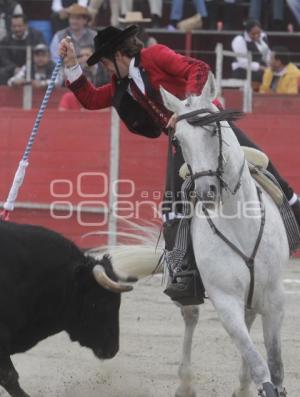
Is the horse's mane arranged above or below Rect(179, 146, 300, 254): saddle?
above

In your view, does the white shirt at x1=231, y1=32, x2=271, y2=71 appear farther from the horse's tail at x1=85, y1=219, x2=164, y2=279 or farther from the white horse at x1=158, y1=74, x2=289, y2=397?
the white horse at x1=158, y1=74, x2=289, y2=397

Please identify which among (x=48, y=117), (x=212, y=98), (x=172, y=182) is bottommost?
(x=48, y=117)

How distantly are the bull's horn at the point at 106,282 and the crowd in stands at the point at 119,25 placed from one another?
5.68 m

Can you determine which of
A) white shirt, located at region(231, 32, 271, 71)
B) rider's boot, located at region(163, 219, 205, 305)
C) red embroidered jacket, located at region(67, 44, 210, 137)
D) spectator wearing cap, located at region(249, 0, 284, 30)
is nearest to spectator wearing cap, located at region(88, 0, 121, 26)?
white shirt, located at region(231, 32, 271, 71)

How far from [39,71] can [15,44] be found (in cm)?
61

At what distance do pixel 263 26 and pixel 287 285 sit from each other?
5.11 metres

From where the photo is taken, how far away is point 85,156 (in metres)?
9.93

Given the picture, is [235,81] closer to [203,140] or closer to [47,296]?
[47,296]

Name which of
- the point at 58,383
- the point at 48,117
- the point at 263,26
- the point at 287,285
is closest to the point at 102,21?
the point at 263,26

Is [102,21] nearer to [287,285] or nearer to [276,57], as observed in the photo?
[276,57]

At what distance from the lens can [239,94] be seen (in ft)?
35.2

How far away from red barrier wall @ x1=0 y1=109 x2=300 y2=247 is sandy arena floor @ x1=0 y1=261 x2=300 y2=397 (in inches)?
113

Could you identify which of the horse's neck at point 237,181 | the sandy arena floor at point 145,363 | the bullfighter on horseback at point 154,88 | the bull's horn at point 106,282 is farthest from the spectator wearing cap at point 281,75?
the horse's neck at point 237,181

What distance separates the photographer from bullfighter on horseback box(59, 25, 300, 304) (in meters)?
4.73
